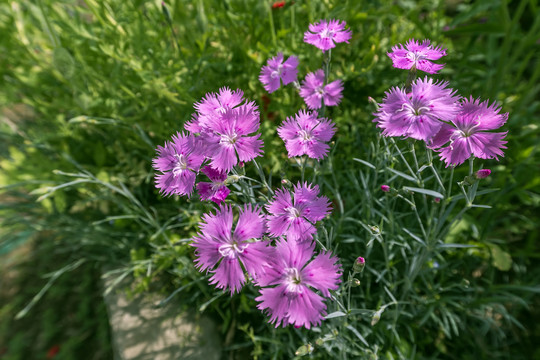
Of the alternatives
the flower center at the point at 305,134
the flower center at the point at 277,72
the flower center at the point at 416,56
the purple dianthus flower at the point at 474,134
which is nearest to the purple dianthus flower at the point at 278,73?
the flower center at the point at 277,72

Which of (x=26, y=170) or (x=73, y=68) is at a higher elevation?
(x=73, y=68)

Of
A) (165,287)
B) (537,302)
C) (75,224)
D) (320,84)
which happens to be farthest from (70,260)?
(537,302)

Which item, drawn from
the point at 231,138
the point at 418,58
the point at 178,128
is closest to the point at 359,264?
the point at 231,138

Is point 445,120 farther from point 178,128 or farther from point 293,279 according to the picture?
point 178,128

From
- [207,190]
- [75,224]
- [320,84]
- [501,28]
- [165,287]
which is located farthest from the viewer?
[75,224]

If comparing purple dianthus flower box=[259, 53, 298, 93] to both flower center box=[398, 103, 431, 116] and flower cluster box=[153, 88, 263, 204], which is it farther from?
flower center box=[398, 103, 431, 116]

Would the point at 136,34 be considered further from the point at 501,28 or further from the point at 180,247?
the point at 501,28

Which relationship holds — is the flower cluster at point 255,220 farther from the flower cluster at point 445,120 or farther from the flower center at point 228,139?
the flower cluster at point 445,120
